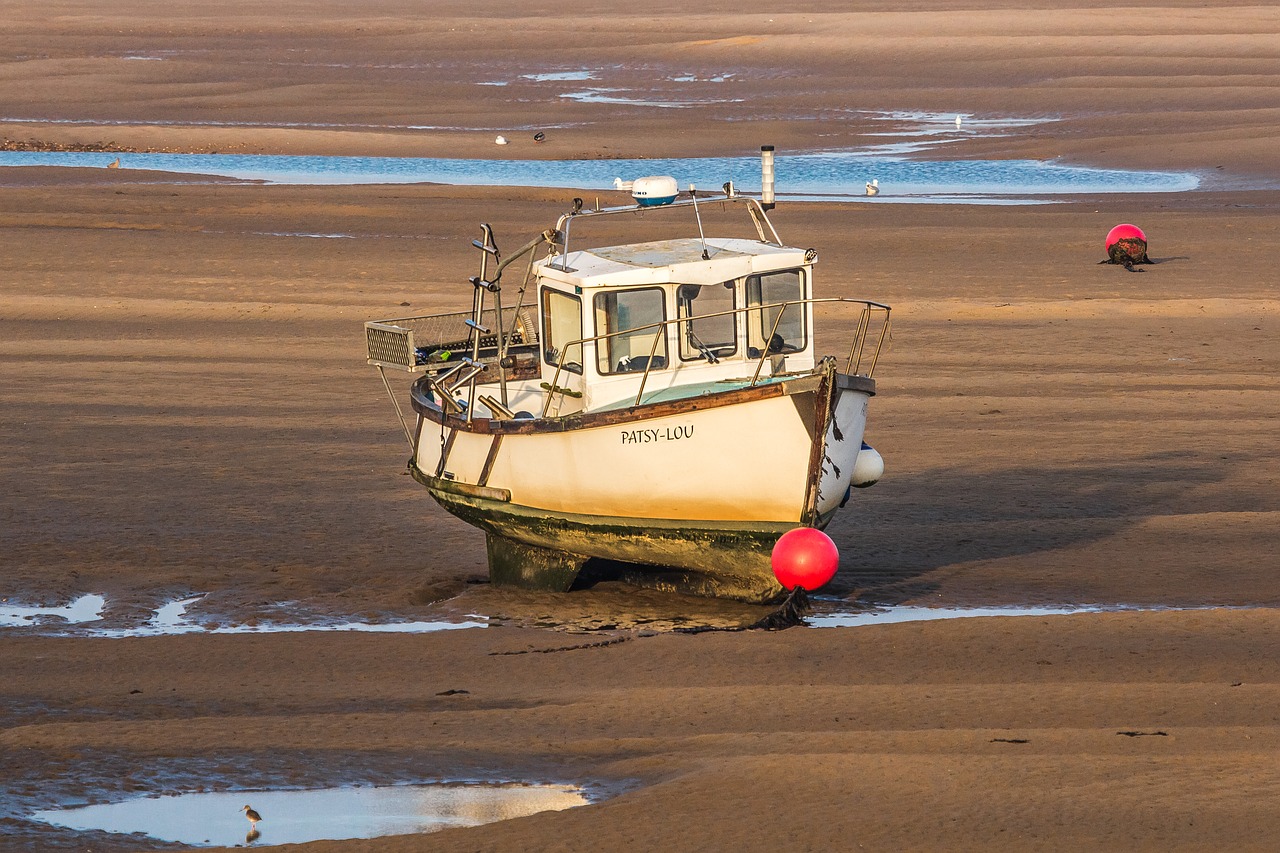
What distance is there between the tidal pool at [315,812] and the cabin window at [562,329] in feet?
14.6

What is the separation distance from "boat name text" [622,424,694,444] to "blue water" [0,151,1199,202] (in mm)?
22618

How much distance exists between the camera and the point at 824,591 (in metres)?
12.2

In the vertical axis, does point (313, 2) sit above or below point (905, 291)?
above

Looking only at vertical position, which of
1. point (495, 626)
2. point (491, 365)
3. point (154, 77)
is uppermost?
point (154, 77)

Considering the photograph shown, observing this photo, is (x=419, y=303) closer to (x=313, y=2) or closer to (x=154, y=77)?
(x=154, y=77)

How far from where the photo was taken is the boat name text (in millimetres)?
11234

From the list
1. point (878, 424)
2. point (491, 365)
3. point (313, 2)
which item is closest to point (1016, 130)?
point (878, 424)

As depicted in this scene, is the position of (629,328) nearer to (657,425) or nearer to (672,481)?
(657,425)

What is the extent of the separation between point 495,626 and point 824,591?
7.88 ft

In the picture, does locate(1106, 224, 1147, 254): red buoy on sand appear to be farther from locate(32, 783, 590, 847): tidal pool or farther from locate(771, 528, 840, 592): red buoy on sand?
locate(32, 783, 590, 847): tidal pool

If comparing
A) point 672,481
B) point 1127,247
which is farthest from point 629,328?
point 1127,247

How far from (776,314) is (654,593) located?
2240 millimetres

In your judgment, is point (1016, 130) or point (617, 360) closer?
point (617, 360)

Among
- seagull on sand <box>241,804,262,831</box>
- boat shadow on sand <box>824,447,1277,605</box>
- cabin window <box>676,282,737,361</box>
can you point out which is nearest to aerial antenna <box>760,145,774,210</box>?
cabin window <box>676,282,737,361</box>
